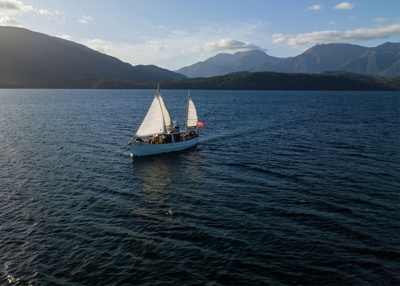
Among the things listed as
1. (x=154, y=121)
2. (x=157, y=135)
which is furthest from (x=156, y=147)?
(x=154, y=121)

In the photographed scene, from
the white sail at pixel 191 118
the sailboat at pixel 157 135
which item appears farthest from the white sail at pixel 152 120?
the white sail at pixel 191 118

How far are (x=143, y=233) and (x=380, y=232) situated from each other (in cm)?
2208

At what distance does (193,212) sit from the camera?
115ft

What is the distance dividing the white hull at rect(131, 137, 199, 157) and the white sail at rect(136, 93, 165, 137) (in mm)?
2823

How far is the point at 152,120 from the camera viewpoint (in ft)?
211

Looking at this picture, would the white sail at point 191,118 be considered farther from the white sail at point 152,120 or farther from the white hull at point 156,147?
the white sail at point 152,120

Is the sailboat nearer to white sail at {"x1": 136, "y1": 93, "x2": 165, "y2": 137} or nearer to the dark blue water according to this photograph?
white sail at {"x1": 136, "y1": 93, "x2": 165, "y2": 137}

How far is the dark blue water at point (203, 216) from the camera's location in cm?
2472

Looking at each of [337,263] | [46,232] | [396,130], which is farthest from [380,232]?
[396,130]

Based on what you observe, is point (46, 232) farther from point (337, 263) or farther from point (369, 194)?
point (369, 194)

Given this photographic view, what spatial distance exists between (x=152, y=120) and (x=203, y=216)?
34.0 meters

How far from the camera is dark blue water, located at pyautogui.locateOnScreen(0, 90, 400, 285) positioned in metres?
24.7

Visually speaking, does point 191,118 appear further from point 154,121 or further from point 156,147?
point 156,147

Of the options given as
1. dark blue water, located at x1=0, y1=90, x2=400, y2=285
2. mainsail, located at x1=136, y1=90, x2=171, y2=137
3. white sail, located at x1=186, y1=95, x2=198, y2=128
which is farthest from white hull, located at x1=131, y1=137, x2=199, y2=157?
white sail, located at x1=186, y1=95, x2=198, y2=128
